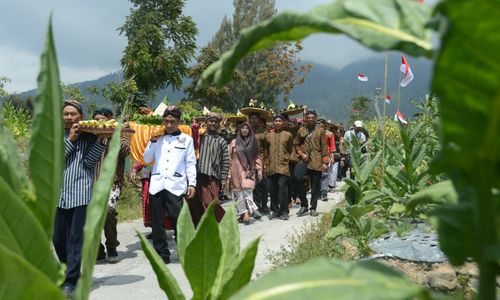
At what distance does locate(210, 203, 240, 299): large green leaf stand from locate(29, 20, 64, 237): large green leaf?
273 millimetres

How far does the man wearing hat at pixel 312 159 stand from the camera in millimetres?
8367

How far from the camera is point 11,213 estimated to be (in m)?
0.48

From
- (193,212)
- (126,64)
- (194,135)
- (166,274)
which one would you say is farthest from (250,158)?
(126,64)

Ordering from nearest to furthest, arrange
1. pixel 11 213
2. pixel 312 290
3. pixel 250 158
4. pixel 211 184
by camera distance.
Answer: pixel 312 290, pixel 11 213, pixel 211 184, pixel 250 158

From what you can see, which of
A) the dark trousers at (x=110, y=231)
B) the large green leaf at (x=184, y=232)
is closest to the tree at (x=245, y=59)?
the dark trousers at (x=110, y=231)

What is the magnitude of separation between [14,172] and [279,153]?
25.2 ft

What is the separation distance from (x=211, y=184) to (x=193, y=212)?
54 centimetres

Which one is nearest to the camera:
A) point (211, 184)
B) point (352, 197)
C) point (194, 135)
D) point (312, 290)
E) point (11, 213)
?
point (312, 290)

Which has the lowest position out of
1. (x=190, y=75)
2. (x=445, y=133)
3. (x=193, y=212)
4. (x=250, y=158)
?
(x=193, y=212)

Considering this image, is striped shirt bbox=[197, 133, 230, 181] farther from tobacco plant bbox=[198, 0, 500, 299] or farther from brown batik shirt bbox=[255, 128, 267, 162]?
tobacco plant bbox=[198, 0, 500, 299]

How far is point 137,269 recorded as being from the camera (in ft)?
16.5

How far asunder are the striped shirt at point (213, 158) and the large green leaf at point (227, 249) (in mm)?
5617

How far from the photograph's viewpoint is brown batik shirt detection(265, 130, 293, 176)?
8148 millimetres

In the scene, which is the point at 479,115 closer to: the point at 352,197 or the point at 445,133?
the point at 445,133
